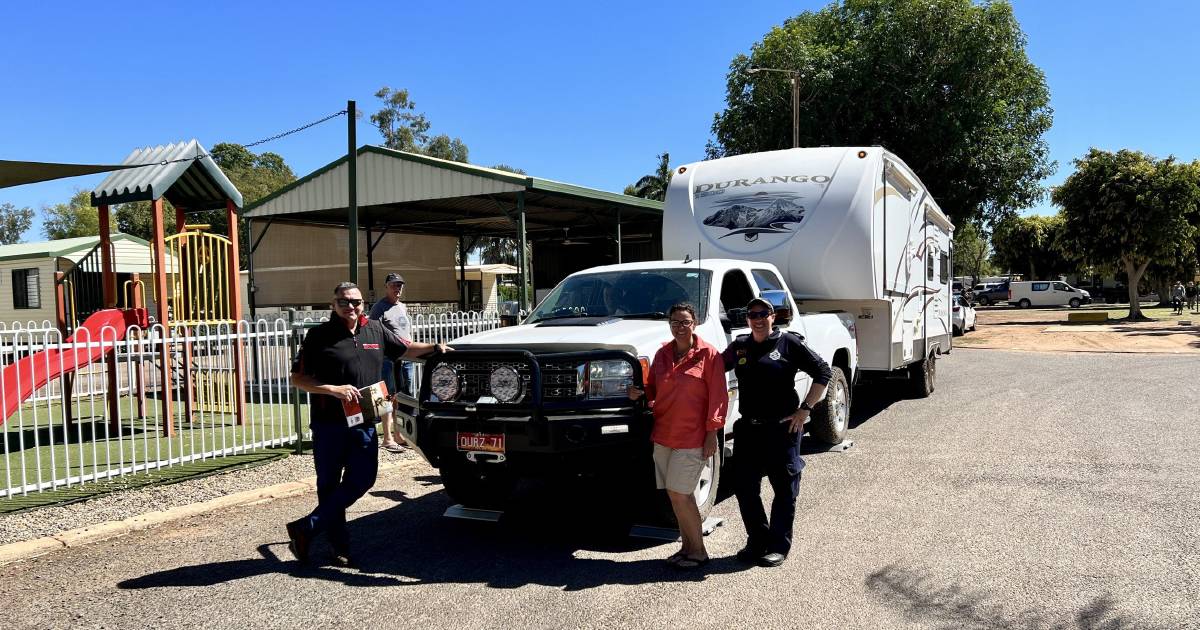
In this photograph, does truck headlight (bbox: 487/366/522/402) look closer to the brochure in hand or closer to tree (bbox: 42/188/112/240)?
the brochure in hand

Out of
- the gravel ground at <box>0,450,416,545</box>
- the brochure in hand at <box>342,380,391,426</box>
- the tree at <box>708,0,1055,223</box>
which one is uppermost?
the tree at <box>708,0,1055,223</box>

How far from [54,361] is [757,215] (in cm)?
757

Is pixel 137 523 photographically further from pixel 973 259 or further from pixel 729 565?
pixel 973 259

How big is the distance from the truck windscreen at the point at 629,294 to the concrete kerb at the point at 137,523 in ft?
8.64

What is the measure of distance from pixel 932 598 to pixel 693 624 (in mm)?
1347

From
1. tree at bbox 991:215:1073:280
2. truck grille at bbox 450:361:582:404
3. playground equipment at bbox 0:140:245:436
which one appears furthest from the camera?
tree at bbox 991:215:1073:280

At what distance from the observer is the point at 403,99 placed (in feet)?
191

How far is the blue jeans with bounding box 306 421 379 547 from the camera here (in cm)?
497

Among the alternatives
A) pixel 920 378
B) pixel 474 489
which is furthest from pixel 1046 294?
pixel 474 489

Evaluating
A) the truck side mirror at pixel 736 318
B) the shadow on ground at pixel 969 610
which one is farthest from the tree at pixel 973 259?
the shadow on ground at pixel 969 610

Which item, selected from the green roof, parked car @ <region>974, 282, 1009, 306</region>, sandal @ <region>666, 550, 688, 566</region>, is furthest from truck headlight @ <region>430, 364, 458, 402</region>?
parked car @ <region>974, 282, 1009, 306</region>

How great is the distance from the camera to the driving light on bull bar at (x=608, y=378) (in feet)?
16.4

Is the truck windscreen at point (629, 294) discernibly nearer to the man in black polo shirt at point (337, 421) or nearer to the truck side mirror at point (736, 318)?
the truck side mirror at point (736, 318)

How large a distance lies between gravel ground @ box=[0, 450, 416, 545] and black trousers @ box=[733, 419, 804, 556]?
14.4 feet
